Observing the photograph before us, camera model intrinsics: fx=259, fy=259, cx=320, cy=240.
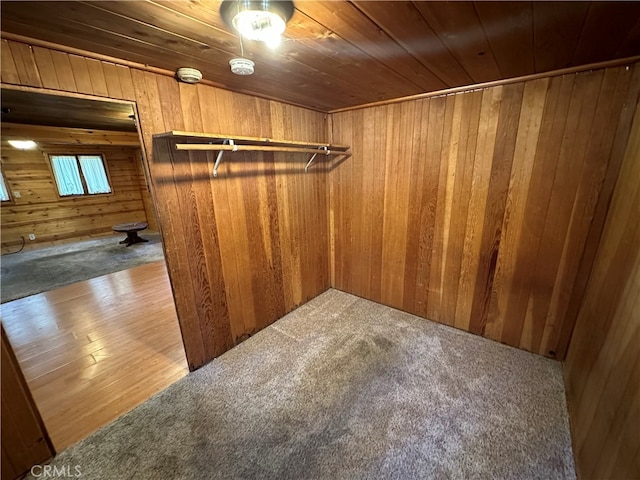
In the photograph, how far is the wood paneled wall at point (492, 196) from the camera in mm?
1688

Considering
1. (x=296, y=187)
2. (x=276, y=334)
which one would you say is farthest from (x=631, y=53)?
(x=276, y=334)

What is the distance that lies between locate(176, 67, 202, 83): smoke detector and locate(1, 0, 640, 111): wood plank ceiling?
56mm

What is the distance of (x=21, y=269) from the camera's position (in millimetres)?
4406

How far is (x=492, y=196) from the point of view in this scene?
2051 mm

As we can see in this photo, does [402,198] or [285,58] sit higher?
[285,58]

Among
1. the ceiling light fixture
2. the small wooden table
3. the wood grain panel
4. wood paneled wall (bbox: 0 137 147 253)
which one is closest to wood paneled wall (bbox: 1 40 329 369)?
the wood grain panel

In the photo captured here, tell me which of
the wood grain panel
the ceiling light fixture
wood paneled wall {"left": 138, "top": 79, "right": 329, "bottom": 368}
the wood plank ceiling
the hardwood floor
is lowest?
the hardwood floor

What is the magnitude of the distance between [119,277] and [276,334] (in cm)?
305

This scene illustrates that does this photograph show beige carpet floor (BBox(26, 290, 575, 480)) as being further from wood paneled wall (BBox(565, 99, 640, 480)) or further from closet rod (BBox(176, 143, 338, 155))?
closet rod (BBox(176, 143, 338, 155))

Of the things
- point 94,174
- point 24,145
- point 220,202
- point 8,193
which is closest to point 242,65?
point 220,202

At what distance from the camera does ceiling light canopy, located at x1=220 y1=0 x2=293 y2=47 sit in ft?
2.91

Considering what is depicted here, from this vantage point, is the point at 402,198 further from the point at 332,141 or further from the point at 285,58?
the point at 285,58

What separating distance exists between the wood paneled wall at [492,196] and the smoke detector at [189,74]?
151cm

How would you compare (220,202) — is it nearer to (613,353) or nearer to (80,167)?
(613,353)
